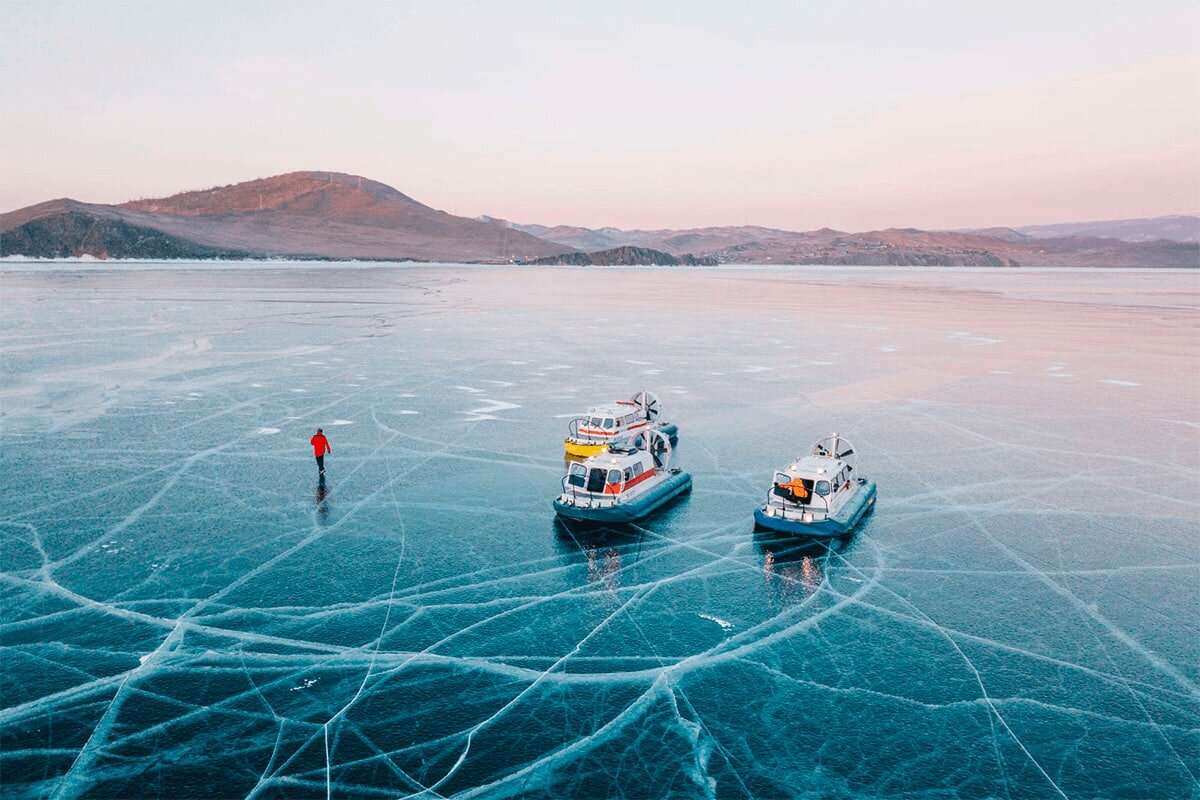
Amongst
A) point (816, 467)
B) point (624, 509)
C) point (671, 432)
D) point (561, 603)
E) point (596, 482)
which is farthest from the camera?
point (671, 432)

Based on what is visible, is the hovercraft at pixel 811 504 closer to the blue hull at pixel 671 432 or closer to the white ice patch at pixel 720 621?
the white ice patch at pixel 720 621

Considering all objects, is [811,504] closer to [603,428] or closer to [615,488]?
[615,488]

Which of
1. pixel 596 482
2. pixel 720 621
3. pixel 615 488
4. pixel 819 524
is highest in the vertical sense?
pixel 596 482

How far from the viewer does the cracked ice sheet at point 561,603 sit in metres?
11.6

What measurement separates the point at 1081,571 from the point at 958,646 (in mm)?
5297

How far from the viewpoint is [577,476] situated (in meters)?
21.2

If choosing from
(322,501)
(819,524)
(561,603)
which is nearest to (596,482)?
(561,603)

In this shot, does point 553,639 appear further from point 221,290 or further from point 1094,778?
point 221,290

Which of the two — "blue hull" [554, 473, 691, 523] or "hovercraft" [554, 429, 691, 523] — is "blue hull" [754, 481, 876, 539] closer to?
"blue hull" [554, 473, 691, 523]

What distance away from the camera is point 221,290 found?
96.7 meters

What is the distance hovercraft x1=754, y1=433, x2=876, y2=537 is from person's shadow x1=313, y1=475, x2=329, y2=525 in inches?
417

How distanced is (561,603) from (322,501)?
8.47 metres

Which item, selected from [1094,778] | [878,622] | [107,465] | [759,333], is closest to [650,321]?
[759,333]

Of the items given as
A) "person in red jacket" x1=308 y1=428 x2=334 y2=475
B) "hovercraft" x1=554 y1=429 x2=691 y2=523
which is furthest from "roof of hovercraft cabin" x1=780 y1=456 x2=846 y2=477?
"person in red jacket" x1=308 y1=428 x2=334 y2=475
